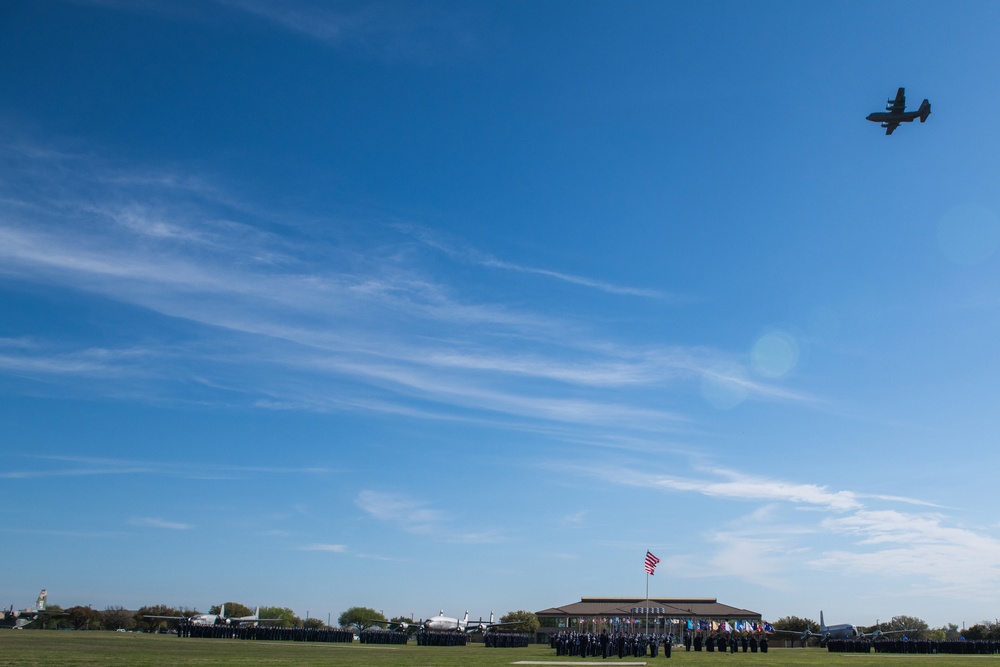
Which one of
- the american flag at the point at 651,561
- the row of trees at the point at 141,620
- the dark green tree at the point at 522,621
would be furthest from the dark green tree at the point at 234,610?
the american flag at the point at 651,561

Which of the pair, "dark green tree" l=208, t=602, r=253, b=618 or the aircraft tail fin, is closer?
the aircraft tail fin

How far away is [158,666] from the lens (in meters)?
23.1

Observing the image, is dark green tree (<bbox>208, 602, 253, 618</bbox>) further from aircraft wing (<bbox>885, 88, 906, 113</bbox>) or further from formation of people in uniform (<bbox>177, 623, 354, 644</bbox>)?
aircraft wing (<bbox>885, 88, 906, 113</bbox>)

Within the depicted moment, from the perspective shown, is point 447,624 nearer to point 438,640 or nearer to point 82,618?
point 438,640

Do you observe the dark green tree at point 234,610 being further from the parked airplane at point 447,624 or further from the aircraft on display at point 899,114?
the aircraft on display at point 899,114

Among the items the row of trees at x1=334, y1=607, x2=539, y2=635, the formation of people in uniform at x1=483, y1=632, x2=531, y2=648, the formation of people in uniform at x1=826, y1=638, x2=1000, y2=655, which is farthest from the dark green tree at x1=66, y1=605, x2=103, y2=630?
the formation of people in uniform at x1=826, y1=638, x2=1000, y2=655

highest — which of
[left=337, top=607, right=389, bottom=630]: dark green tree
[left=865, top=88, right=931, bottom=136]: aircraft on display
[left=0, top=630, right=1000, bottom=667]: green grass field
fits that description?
[left=865, top=88, right=931, bottom=136]: aircraft on display

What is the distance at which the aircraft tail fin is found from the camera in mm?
43112

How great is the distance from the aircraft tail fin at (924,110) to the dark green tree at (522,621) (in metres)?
84.1

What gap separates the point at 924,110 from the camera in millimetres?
43281

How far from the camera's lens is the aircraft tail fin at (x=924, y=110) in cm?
4311

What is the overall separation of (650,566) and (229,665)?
42.5 meters

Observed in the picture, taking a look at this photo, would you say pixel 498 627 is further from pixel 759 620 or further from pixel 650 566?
pixel 650 566

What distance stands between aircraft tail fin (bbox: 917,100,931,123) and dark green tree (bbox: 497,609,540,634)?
8408 centimetres
